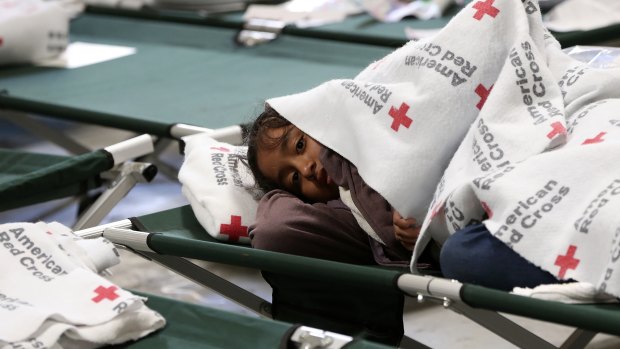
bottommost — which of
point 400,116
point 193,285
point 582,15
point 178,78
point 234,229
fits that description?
point 193,285

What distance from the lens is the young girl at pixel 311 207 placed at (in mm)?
1934

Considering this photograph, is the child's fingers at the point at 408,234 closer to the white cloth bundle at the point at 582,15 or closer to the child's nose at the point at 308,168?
the child's nose at the point at 308,168

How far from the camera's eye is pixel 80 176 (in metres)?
2.45

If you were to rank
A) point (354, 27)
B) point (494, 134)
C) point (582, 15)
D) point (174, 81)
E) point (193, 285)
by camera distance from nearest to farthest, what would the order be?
point (494, 134)
point (193, 285)
point (174, 81)
point (582, 15)
point (354, 27)

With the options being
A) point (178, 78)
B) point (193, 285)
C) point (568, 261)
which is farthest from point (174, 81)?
point (568, 261)

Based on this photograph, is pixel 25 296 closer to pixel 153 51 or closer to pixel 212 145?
pixel 212 145

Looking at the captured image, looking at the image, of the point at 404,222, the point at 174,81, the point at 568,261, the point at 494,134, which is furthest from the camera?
the point at 174,81

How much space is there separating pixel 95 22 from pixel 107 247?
8.61ft

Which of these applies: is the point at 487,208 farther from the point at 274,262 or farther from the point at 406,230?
the point at 274,262

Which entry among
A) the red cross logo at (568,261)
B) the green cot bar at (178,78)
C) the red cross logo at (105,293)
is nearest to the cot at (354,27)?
the green cot bar at (178,78)

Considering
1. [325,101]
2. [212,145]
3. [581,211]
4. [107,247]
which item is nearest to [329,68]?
[212,145]

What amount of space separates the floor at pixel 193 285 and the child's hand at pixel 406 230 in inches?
26.0

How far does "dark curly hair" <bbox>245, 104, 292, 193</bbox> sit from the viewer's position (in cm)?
207

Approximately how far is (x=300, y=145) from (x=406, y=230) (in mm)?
281
